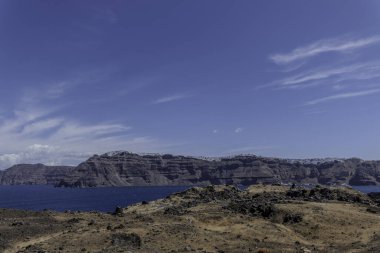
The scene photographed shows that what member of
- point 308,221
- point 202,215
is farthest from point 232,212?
point 308,221

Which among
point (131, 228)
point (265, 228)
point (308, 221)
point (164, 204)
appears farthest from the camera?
point (164, 204)

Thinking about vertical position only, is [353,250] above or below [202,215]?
below

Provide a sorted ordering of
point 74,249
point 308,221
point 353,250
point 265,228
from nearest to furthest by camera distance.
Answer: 1. point 74,249
2. point 353,250
3. point 265,228
4. point 308,221

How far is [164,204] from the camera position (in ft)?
226

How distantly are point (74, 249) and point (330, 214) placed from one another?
101 feet

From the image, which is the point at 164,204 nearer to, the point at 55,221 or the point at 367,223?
the point at 55,221

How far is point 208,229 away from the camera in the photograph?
48.7 metres

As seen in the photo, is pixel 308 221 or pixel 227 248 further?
pixel 308 221

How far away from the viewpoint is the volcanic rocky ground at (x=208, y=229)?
41.9 metres

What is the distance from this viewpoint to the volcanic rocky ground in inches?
1651

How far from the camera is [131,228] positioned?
152 ft

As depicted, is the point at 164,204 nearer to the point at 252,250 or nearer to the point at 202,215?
the point at 202,215

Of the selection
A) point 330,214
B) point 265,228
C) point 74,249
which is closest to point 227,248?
point 265,228

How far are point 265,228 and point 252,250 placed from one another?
8689mm
